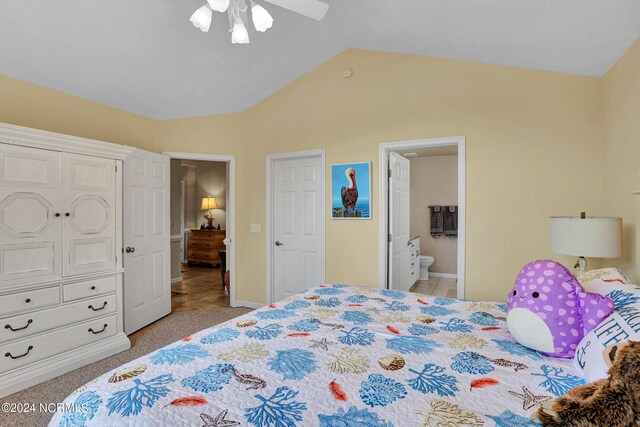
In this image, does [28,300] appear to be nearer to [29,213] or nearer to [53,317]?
[53,317]

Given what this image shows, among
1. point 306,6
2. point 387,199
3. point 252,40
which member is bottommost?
point 387,199

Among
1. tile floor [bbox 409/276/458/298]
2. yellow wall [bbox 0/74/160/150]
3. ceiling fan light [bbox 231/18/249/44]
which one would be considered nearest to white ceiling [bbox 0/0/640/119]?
yellow wall [bbox 0/74/160/150]

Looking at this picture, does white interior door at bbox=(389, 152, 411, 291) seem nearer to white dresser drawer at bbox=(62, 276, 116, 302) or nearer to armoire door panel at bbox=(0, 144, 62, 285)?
white dresser drawer at bbox=(62, 276, 116, 302)

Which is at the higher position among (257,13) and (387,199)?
(257,13)

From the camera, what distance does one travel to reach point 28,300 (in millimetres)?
2381

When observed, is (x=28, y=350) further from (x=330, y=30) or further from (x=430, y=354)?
(x=330, y=30)

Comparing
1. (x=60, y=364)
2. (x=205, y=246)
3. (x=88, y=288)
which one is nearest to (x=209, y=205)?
(x=205, y=246)

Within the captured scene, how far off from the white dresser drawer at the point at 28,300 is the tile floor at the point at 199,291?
70.2 inches

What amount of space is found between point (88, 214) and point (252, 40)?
6.99 ft

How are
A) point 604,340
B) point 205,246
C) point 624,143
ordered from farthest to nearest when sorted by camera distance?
1. point 205,246
2. point 624,143
3. point 604,340

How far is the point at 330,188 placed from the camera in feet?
12.5

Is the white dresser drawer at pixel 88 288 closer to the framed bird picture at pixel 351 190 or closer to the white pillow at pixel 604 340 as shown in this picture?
the framed bird picture at pixel 351 190

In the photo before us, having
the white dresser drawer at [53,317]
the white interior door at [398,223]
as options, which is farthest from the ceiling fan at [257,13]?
the white dresser drawer at [53,317]

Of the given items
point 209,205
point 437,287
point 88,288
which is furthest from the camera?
point 209,205
